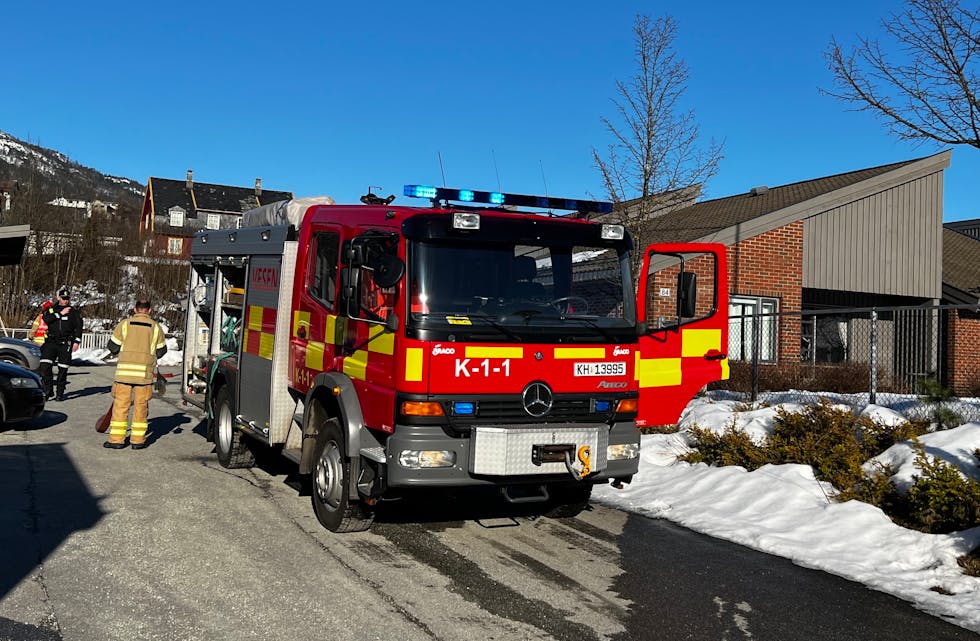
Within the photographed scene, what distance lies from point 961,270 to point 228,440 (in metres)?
19.7

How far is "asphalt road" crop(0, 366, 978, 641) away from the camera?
4625 millimetres

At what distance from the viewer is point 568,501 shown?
743 cm

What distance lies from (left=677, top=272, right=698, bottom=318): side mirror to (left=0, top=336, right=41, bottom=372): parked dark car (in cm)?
1457

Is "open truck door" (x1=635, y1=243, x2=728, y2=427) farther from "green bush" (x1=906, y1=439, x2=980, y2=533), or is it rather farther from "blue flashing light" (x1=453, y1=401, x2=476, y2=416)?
"green bush" (x1=906, y1=439, x2=980, y2=533)

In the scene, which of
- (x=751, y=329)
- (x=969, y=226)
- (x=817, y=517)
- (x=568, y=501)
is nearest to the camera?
(x=817, y=517)

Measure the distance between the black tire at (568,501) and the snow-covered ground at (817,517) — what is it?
77cm

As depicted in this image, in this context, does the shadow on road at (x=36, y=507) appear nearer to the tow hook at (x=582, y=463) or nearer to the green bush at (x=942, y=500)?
the tow hook at (x=582, y=463)

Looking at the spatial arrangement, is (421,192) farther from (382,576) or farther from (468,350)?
(382,576)

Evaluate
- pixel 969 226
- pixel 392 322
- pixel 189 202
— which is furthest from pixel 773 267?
pixel 189 202

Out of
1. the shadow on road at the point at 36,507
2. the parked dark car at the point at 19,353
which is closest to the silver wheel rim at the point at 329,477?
the shadow on road at the point at 36,507

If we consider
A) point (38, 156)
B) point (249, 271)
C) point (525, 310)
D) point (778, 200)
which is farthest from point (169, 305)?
point (525, 310)

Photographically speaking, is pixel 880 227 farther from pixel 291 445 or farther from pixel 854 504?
pixel 291 445

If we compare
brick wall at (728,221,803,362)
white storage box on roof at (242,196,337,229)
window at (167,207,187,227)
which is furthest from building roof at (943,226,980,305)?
window at (167,207,187,227)

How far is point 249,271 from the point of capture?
28.6 feet
